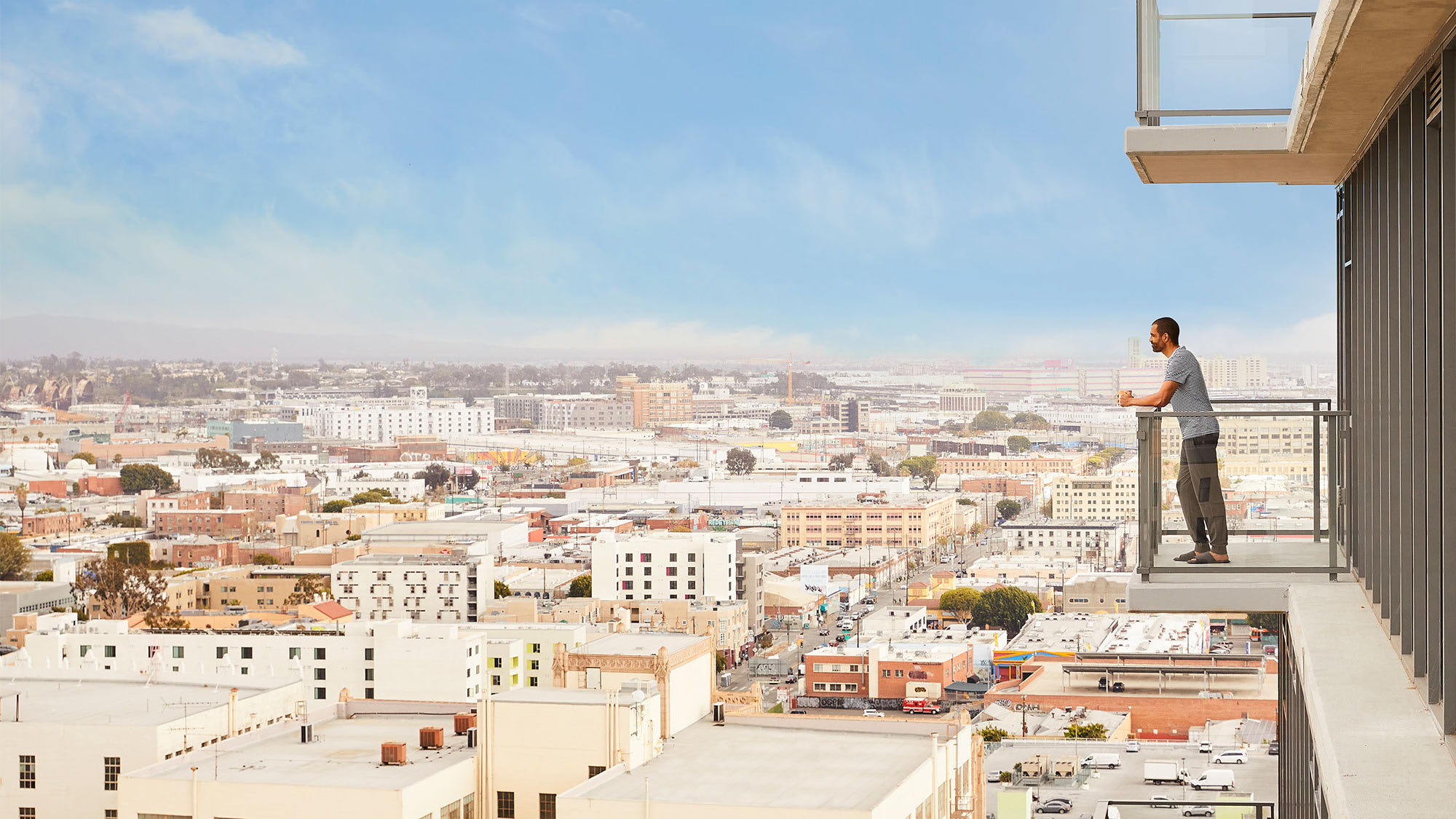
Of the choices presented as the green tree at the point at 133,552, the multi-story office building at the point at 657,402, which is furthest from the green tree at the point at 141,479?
the multi-story office building at the point at 657,402

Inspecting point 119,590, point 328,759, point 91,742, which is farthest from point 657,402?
point 328,759

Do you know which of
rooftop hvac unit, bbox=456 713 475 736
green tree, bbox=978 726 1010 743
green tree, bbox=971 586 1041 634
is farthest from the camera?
green tree, bbox=971 586 1041 634

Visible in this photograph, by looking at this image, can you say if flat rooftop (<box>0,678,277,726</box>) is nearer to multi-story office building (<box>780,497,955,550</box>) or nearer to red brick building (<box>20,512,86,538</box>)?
multi-story office building (<box>780,497,955,550</box>)

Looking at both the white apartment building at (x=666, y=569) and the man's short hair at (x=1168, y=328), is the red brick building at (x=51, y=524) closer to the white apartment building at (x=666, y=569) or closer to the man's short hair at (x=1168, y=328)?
the white apartment building at (x=666, y=569)

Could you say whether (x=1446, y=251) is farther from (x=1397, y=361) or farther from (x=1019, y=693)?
(x=1019, y=693)

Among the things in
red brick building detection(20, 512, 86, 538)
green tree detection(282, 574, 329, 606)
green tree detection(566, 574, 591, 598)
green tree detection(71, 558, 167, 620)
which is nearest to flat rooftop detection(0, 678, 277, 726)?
green tree detection(71, 558, 167, 620)

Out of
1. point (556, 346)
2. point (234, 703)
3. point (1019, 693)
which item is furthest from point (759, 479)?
point (234, 703)
